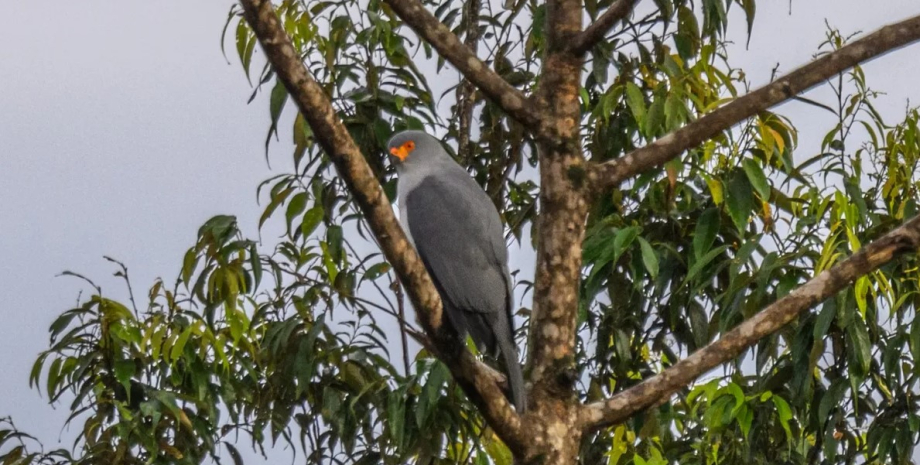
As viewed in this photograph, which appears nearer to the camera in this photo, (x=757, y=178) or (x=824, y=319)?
(x=824, y=319)

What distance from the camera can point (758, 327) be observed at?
9.52 ft

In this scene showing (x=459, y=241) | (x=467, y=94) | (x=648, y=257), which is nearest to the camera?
(x=648, y=257)

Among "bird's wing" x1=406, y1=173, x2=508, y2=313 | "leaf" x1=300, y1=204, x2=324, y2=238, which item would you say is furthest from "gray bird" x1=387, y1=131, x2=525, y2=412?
"leaf" x1=300, y1=204, x2=324, y2=238

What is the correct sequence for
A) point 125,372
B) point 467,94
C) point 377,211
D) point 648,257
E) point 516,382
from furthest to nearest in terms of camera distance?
1. point 467,94
2. point 125,372
3. point 648,257
4. point 516,382
5. point 377,211

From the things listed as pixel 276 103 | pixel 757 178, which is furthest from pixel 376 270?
pixel 757 178

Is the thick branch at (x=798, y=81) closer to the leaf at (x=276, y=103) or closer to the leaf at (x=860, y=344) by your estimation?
the leaf at (x=860, y=344)

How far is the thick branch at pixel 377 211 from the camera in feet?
7.89

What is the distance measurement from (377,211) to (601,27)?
0.89 meters

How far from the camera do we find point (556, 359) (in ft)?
9.64

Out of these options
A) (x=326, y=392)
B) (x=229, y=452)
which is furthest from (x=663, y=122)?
(x=229, y=452)

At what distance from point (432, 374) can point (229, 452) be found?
1114 millimetres

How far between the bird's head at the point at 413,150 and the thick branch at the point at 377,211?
115 centimetres

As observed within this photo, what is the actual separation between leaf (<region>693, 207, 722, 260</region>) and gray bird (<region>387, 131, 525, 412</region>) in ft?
1.81

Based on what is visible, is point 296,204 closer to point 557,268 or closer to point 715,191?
point 557,268
